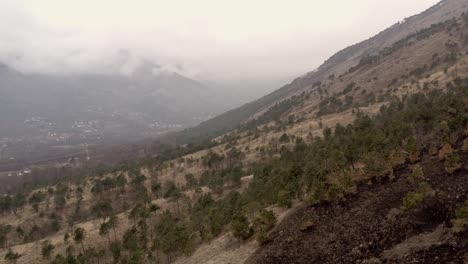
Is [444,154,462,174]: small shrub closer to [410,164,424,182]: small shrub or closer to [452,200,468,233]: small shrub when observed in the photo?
[410,164,424,182]: small shrub

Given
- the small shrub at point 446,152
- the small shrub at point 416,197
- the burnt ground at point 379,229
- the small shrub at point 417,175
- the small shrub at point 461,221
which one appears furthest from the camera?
the small shrub at point 446,152

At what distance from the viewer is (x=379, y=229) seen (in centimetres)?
3061

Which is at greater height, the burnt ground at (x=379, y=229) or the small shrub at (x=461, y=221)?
the small shrub at (x=461, y=221)

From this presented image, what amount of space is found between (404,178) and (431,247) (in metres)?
15.4

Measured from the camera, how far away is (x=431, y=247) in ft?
83.6

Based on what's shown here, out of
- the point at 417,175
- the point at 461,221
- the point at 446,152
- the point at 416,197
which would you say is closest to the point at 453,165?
the point at 417,175

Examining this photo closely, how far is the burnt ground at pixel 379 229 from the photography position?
26.0m

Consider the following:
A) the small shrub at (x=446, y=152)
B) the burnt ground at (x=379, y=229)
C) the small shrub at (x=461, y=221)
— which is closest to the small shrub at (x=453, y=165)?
the burnt ground at (x=379, y=229)

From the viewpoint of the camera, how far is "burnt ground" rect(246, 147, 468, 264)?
2597 cm

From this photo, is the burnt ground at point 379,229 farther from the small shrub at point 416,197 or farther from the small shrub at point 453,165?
the small shrub at point 453,165

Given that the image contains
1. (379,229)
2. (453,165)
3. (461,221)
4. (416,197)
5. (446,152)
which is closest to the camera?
(461,221)

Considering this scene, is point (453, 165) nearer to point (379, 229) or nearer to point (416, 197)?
point (416, 197)

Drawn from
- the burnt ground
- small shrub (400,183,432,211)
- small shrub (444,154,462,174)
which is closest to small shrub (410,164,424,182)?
the burnt ground

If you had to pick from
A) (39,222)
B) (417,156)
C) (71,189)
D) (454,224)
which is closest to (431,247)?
(454,224)
